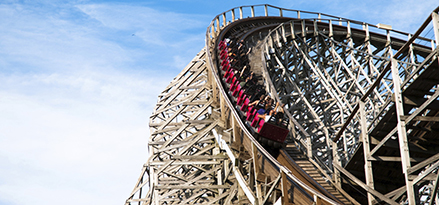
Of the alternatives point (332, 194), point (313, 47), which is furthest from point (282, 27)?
point (332, 194)

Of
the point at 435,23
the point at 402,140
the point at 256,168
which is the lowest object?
the point at 402,140

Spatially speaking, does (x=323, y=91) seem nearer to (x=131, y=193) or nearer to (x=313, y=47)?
(x=313, y=47)

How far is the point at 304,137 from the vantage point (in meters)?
15.8

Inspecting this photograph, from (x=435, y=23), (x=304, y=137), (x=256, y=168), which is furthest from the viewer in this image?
(x=304, y=137)

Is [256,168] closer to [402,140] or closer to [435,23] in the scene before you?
[402,140]

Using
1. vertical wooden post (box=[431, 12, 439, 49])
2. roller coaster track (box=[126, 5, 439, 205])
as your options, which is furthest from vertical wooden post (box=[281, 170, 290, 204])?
vertical wooden post (box=[431, 12, 439, 49])

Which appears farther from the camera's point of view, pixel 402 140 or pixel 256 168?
pixel 256 168

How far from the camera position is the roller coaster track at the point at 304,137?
9.83 m

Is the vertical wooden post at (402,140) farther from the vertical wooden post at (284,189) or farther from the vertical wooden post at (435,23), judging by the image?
the vertical wooden post at (284,189)

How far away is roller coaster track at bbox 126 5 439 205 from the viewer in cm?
983

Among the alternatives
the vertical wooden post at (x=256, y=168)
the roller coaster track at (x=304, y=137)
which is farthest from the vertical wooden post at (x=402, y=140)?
the vertical wooden post at (x=256, y=168)

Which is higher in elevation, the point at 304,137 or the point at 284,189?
the point at 304,137

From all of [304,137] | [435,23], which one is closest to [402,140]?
[435,23]

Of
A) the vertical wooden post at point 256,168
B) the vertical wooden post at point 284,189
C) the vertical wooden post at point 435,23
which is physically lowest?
the vertical wooden post at point 284,189
